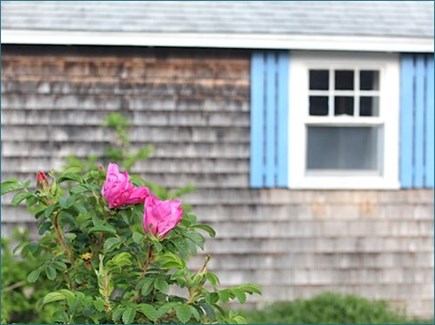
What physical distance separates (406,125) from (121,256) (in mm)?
5060

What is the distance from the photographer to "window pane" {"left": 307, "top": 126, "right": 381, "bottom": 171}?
288 inches

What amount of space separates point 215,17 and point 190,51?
0.40 metres

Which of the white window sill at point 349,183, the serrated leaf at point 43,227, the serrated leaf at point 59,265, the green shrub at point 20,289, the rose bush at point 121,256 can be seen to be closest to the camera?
the rose bush at point 121,256

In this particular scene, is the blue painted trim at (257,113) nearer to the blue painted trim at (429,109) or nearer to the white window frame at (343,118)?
the white window frame at (343,118)

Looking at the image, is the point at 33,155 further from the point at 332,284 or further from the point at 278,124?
the point at 332,284

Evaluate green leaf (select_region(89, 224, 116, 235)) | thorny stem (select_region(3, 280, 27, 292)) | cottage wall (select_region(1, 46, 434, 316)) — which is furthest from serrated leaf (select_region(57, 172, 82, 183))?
cottage wall (select_region(1, 46, 434, 316))

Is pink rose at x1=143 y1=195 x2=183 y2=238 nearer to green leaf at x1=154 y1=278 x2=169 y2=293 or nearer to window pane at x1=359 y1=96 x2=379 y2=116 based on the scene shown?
green leaf at x1=154 y1=278 x2=169 y2=293

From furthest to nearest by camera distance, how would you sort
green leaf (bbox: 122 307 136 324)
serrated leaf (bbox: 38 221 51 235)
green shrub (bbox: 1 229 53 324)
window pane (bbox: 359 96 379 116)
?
window pane (bbox: 359 96 379 116)
green shrub (bbox: 1 229 53 324)
serrated leaf (bbox: 38 221 51 235)
green leaf (bbox: 122 307 136 324)

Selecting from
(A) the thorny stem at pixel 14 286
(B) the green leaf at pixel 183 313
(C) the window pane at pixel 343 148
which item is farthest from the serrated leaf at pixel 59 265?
(C) the window pane at pixel 343 148

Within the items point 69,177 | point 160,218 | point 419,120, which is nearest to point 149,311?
point 160,218

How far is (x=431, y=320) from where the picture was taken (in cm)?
732

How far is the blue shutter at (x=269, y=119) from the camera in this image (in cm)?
706

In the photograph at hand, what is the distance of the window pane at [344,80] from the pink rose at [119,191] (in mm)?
4737

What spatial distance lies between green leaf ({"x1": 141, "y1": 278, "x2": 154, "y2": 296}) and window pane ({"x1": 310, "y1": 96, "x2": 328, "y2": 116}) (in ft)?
15.8
